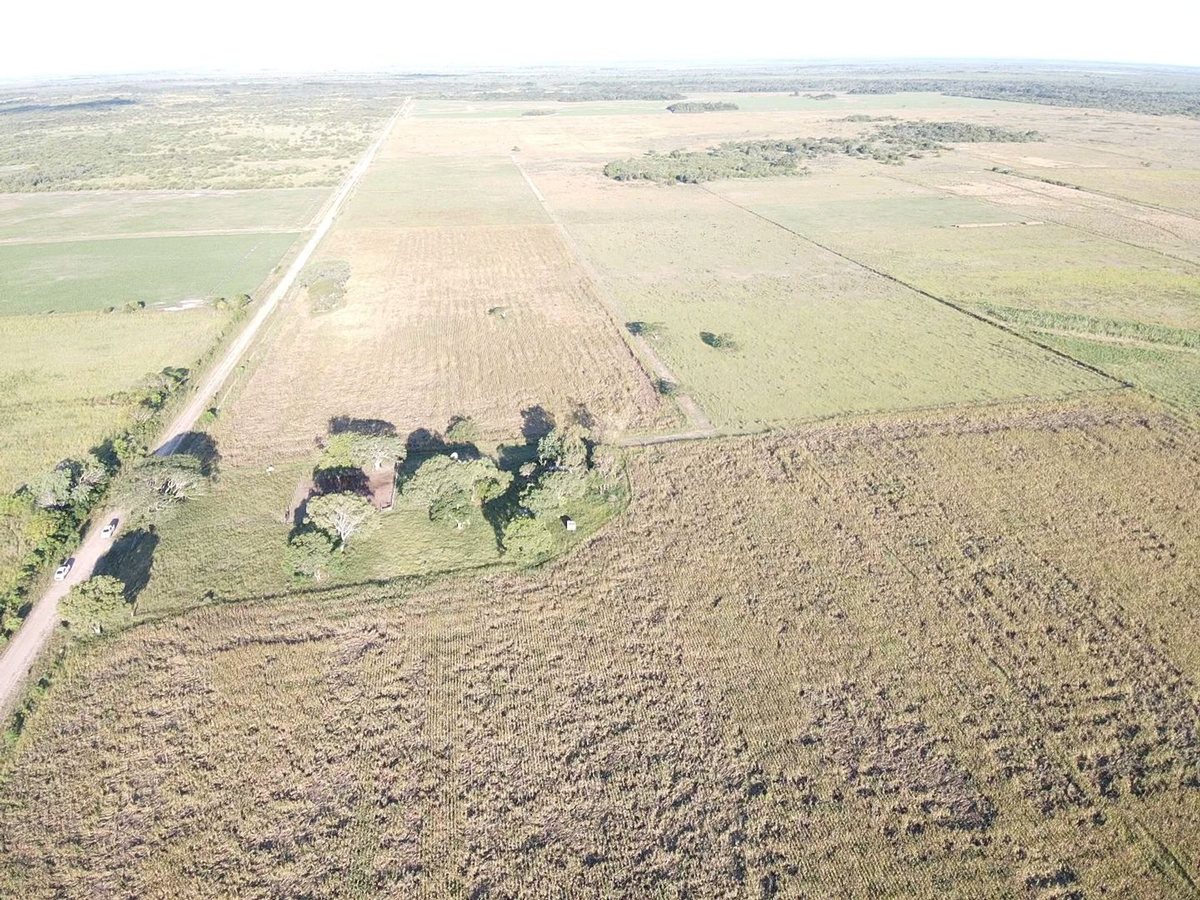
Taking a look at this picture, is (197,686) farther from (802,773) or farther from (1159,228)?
(1159,228)

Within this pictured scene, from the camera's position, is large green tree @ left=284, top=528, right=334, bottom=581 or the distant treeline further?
the distant treeline

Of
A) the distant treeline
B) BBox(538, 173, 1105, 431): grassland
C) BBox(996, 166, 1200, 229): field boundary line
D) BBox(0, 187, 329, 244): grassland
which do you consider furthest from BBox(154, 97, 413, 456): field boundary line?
BBox(996, 166, 1200, 229): field boundary line

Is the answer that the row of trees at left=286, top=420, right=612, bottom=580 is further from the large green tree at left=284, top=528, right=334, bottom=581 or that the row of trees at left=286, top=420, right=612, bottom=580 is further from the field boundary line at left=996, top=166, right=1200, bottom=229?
the field boundary line at left=996, top=166, right=1200, bottom=229

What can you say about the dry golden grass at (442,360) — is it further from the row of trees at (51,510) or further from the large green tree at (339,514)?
the large green tree at (339,514)

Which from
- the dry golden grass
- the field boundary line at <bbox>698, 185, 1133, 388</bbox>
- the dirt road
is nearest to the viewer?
the dirt road

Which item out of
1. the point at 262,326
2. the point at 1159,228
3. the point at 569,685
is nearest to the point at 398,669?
the point at 569,685

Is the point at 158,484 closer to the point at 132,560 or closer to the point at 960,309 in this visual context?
the point at 132,560
